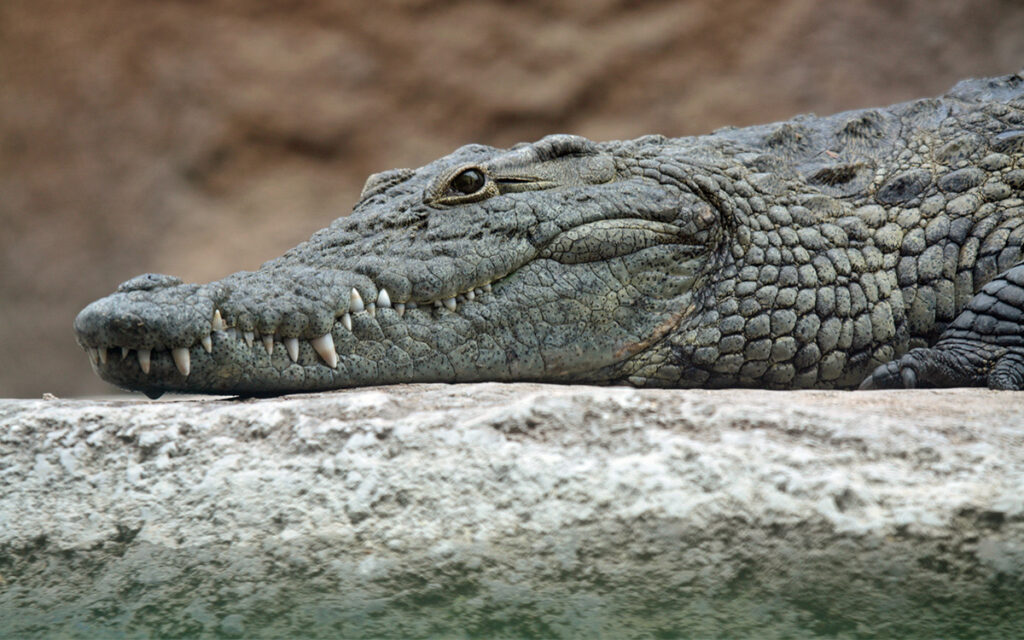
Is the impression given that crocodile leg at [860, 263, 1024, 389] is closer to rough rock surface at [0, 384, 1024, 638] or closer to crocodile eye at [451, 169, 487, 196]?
rough rock surface at [0, 384, 1024, 638]

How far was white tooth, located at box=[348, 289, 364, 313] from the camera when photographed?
238 cm

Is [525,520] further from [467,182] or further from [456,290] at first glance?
[467,182]

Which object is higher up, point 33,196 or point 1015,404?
point 33,196

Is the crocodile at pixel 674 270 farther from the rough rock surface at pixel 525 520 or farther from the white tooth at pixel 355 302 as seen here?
the rough rock surface at pixel 525 520

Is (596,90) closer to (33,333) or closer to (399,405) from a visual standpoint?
(33,333)

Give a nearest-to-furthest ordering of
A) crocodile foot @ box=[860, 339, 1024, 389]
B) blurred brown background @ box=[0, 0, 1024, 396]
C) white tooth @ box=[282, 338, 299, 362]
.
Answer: white tooth @ box=[282, 338, 299, 362] < crocodile foot @ box=[860, 339, 1024, 389] < blurred brown background @ box=[0, 0, 1024, 396]

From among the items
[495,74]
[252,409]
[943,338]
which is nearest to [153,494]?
[252,409]

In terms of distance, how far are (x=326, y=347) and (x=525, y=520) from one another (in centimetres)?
102

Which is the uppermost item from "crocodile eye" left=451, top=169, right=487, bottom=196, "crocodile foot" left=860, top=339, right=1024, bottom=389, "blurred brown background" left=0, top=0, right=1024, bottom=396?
"blurred brown background" left=0, top=0, right=1024, bottom=396

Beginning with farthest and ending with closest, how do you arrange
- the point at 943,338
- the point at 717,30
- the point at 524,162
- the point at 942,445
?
the point at 717,30 → the point at 524,162 → the point at 943,338 → the point at 942,445

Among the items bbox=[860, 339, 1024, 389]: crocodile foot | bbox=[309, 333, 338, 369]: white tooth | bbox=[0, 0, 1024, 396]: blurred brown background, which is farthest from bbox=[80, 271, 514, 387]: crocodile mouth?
bbox=[0, 0, 1024, 396]: blurred brown background

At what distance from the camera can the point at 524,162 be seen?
289cm

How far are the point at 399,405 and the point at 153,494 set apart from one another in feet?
1.62

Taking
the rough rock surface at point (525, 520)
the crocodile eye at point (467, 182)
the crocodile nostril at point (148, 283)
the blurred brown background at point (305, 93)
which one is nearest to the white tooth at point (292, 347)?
the crocodile nostril at point (148, 283)
